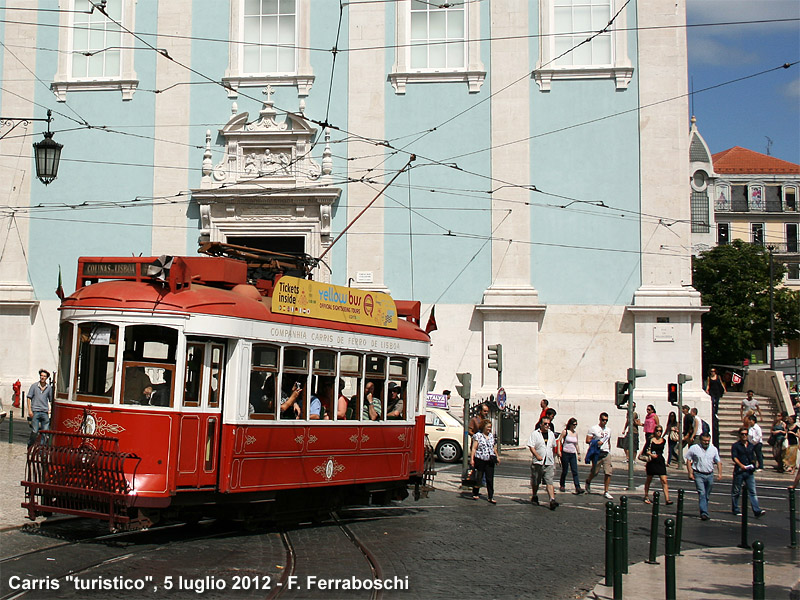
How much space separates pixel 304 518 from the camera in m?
14.6

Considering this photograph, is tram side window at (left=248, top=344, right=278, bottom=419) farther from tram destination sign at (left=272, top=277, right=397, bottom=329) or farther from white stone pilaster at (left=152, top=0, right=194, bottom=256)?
white stone pilaster at (left=152, top=0, right=194, bottom=256)

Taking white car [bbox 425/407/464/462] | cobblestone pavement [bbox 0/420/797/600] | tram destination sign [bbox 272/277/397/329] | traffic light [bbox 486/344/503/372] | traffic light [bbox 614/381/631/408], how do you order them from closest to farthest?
cobblestone pavement [bbox 0/420/797/600] → tram destination sign [bbox 272/277/397/329] → traffic light [bbox 614/381/631/408] → white car [bbox 425/407/464/462] → traffic light [bbox 486/344/503/372]

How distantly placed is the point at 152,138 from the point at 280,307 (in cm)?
1819

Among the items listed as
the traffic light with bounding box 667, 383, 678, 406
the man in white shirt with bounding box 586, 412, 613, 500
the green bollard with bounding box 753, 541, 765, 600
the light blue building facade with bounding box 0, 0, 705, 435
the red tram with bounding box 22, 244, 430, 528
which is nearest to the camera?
the green bollard with bounding box 753, 541, 765, 600

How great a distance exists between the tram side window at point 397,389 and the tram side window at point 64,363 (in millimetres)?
5033

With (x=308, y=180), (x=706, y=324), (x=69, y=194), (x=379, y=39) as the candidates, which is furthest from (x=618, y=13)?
(x=706, y=324)

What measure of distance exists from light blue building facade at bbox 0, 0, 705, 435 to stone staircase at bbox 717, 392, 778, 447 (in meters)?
3.26

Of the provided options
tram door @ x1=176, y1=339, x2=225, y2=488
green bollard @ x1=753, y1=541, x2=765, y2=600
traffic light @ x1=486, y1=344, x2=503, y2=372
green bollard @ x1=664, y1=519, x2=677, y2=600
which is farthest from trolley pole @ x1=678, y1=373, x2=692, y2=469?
green bollard @ x1=753, y1=541, x2=765, y2=600

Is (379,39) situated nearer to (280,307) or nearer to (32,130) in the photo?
(32,130)

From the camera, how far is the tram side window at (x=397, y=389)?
1558 centimetres

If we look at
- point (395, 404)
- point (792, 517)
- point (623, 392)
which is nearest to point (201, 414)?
point (395, 404)

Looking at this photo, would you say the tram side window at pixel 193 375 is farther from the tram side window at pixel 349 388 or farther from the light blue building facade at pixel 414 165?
the light blue building facade at pixel 414 165

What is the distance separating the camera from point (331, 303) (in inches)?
564

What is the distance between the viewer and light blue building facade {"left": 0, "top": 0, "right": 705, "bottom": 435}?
28.8 metres
